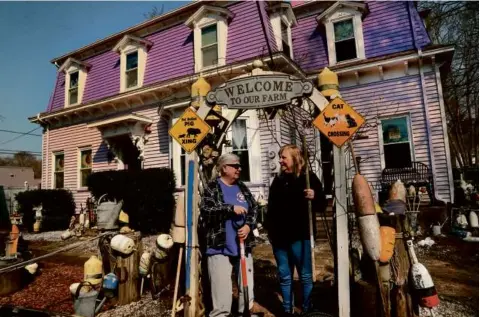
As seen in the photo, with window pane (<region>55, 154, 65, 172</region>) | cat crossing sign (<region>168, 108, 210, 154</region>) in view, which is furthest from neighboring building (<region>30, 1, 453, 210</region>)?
cat crossing sign (<region>168, 108, 210, 154</region>)

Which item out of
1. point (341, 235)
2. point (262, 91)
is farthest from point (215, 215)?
point (262, 91)

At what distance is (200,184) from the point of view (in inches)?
137

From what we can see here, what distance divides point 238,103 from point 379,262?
205 centimetres

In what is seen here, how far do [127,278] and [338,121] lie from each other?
132 inches

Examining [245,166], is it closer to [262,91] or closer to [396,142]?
[396,142]

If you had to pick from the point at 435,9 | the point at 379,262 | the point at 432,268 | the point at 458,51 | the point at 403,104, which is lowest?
the point at 432,268

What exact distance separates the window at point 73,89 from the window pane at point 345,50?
1128cm

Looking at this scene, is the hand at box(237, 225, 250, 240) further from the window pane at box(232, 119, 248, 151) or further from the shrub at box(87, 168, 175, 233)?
the window pane at box(232, 119, 248, 151)

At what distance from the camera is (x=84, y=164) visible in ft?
40.2

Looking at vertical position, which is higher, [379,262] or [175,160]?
[175,160]

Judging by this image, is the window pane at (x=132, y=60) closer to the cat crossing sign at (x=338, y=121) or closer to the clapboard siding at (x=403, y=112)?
the clapboard siding at (x=403, y=112)

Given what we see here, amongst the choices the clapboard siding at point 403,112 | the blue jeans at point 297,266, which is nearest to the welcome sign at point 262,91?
the blue jeans at point 297,266

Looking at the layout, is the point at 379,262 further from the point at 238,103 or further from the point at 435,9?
the point at 435,9

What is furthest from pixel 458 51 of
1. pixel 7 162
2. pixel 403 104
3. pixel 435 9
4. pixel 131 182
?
pixel 7 162
